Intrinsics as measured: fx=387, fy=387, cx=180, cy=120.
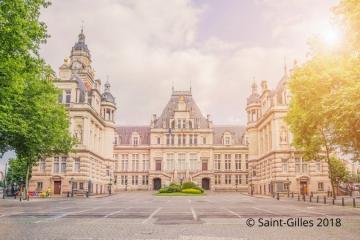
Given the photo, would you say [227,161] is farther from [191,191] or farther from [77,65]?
[77,65]

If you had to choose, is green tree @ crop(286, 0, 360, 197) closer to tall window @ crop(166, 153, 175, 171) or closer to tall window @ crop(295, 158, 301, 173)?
tall window @ crop(295, 158, 301, 173)

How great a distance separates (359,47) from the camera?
22375 millimetres

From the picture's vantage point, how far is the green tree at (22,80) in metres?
20.4

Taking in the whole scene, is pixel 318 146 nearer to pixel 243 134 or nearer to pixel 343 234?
pixel 343 234

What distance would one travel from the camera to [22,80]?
71.3 ft

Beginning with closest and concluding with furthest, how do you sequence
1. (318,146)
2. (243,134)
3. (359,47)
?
(359,47) < (318,146) < (243,134)

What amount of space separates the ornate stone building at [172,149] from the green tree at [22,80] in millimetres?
9936

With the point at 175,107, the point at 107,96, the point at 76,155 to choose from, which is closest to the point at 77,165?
the point at 76,155

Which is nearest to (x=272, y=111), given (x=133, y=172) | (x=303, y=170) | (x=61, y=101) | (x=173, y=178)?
(x=303, y=170)

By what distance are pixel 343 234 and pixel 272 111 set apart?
50884 mm

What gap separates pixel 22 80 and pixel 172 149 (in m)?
79.3

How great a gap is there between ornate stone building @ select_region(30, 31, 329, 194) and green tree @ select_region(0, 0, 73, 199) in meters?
9.94

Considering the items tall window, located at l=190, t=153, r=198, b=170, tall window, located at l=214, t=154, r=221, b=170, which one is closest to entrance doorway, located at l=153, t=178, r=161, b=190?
tall window, located at l=190, t=153, r=198, b=170

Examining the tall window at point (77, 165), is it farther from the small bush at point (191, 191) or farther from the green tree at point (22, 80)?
the green tree at point (22, 80)
